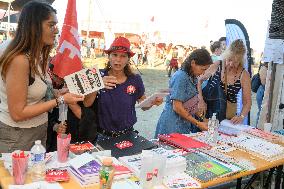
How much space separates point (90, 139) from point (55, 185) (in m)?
0.73

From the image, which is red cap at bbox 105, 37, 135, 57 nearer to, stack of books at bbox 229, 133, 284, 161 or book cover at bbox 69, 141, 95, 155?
book cover at bbox 69, 141, 95, 155

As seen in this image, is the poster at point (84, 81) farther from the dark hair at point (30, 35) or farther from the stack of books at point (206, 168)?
the stack of books at point (206, 168)

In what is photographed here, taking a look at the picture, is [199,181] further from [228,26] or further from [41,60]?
[228,26]

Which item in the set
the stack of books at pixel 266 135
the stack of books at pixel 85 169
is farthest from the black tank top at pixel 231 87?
the stack of books at pixel 85 169

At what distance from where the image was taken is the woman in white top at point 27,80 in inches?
80.8

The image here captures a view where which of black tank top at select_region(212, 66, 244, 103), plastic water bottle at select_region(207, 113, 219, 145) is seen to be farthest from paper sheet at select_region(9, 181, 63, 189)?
black tank top at select_region(212, 66, 244, 103)

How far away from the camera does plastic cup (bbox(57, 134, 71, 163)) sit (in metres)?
2.09

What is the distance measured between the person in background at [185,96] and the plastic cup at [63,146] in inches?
52.6

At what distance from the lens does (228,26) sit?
4734 millimetres

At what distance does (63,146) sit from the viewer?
6.90 ft

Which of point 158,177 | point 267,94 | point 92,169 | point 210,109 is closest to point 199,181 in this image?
point 158,177

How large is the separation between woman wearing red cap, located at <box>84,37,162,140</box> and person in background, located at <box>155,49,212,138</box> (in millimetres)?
526

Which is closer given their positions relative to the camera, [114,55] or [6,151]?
[6,151]

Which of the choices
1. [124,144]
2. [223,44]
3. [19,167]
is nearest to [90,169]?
[19,167]
